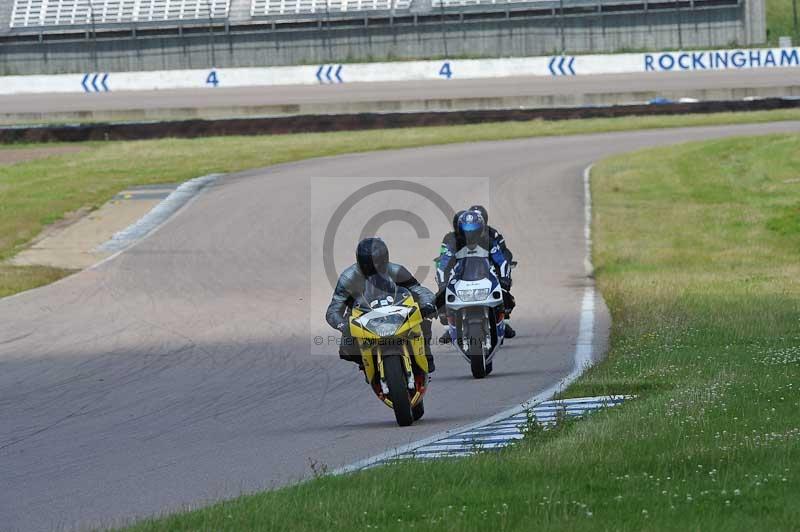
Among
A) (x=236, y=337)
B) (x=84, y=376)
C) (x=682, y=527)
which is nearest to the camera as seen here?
(x=682, y=527)

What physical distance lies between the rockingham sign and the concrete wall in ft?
12.0

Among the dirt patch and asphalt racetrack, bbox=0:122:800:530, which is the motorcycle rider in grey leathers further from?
the dirt patch

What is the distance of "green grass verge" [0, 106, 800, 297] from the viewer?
28812 millimetres

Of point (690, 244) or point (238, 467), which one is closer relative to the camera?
point (238, 467)

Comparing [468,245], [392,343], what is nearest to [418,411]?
[392,343]

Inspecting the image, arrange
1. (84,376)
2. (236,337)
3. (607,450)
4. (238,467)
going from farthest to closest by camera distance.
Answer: (236,337) < (84,376) < (238,467) < (607,450)

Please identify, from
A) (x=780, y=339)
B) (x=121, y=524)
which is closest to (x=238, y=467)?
(x=121, y=524)

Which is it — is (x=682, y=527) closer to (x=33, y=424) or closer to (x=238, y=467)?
(x=238, y=467)

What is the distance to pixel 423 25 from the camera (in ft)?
193

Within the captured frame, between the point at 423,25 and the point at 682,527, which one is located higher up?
the point at 423,25

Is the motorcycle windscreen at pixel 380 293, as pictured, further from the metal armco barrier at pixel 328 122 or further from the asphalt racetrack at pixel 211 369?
the metal armco barrier at pixel 328 122

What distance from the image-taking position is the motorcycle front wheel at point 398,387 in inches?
356

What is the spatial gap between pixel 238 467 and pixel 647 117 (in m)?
39.4

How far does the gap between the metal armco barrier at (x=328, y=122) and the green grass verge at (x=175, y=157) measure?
2.27 feet
